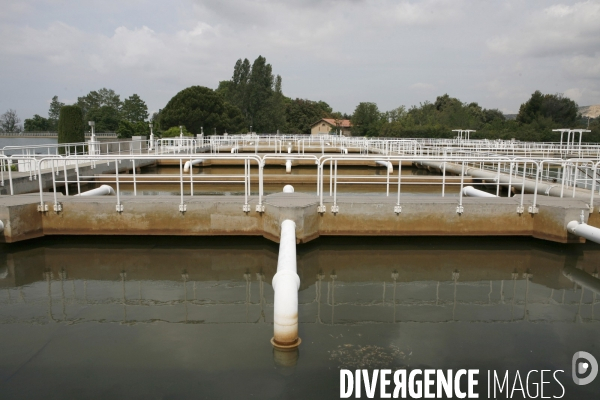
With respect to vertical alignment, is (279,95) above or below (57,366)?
above

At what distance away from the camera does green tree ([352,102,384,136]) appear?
87.5m

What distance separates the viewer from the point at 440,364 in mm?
5598

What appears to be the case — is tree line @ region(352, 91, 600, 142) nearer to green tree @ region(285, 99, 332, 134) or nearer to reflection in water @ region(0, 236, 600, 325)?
green tree @ region(285, 99, 332, 134)

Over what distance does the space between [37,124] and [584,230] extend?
419ft

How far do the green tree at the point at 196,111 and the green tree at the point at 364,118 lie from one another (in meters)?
25.3

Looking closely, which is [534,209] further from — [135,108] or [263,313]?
[135,108]

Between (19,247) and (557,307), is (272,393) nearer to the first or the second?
(557,307)

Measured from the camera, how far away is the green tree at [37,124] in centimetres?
11369

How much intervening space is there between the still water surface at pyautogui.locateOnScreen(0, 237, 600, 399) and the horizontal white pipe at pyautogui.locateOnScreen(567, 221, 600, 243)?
21.8 inches

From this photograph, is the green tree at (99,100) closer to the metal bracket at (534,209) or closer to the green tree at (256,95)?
the green tree at (256,95)

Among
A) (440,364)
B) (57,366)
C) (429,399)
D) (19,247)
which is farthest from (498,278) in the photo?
(19,247)

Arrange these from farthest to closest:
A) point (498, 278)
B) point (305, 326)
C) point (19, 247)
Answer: point (19, 247)
point (498, 278)
point (305, 326)

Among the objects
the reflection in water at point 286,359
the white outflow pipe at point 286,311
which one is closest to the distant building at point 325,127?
the white outflow pipe at point 286,311

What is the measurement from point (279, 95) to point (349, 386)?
88.3 m
